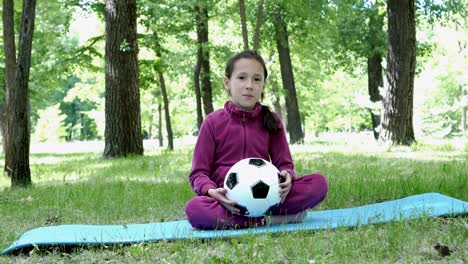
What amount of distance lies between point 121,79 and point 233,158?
26.0 feet

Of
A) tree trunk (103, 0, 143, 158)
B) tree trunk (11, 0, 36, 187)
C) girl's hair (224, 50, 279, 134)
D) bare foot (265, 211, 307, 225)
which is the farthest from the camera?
tree trunk (103, 0, 143, 158)

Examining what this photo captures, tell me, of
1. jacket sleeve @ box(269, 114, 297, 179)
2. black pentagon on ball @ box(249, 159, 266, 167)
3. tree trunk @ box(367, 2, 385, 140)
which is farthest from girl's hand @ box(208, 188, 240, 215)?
tree trunk @ box(367, 2, 385, 140)

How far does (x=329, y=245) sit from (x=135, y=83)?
31.3 ft

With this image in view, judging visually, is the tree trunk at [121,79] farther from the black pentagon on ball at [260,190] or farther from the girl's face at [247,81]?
the black pentagon on ball at [260,190]

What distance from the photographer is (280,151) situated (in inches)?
197

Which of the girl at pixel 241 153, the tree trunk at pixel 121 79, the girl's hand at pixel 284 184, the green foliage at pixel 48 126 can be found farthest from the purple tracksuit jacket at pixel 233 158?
the green foliage at pixel 48 126

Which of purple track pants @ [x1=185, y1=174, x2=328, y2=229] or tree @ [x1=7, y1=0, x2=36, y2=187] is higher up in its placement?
tree @ [x1=7, y1=0, x2=36, y2=187]

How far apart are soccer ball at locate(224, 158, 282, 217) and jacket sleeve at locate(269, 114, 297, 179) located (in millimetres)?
530

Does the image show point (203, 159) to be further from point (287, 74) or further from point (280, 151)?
point (287, 74)

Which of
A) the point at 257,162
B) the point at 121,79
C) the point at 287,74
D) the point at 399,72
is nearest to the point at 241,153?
the point at 257,162

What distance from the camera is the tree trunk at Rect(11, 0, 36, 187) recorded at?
24.7 ft

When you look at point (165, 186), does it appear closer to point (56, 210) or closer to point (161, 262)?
point (56, 210)

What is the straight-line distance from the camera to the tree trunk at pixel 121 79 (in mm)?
12109

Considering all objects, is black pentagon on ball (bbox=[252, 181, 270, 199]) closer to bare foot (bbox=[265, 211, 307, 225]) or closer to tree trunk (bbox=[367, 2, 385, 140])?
bare foot (bbox=[265, 211, 307, 225])
